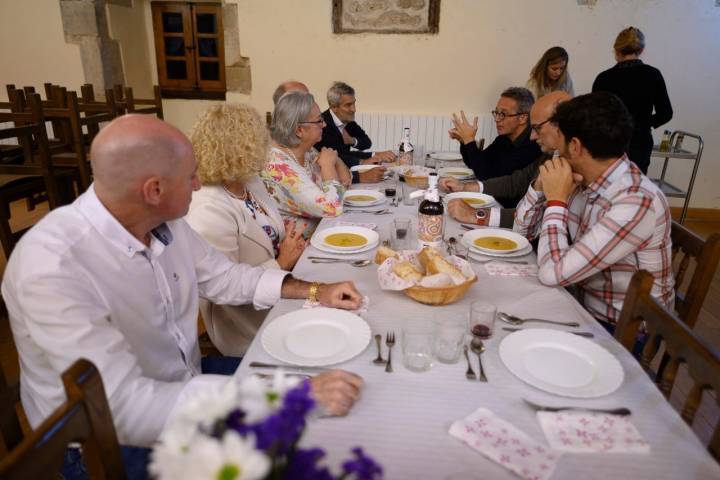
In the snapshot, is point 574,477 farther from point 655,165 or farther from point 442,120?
point 655,165

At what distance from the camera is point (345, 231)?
1.88 metres

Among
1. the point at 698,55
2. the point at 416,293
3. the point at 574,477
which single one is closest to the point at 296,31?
the point at 698,55

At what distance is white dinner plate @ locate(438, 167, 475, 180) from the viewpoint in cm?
297

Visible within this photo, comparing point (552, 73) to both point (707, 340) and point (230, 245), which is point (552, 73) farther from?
point (230, 245)

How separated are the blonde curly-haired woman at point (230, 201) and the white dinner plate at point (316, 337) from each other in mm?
543

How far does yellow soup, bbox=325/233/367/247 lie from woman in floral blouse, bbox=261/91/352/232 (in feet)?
1.08

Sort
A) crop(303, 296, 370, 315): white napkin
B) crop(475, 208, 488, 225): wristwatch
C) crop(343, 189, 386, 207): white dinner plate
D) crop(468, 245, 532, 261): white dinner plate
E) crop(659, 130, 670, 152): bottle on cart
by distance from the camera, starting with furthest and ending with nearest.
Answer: crop(659, 130, 670, 152): bottle on cart
crop(343, 189, 386, 207): white dinner plate
crop(475, 208, 488, 225): wristwatch
crop(468, 245, 532, 261): white dinner plate
crop(303, 296, 370, 315): white napkin

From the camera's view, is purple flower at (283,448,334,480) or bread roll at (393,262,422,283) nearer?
purple flower at (283,448,334,480)

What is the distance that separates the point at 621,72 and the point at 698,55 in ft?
4.64

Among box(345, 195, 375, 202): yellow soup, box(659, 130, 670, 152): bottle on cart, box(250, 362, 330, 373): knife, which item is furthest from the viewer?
box(659, 130, 670, 152): bottle on cart

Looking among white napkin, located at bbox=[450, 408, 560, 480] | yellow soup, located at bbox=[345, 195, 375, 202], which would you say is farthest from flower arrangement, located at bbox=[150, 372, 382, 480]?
yellow soup, located at bbox=[345, 195, 375, 202]

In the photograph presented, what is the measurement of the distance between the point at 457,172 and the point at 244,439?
9.04 ft

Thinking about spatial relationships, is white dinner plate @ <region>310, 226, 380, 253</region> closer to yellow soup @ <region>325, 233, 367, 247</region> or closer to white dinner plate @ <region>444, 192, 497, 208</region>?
yellow soup @ <region>325, 233, 367, 247</region>

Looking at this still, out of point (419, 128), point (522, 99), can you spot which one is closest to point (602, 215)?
point (522, 99)
